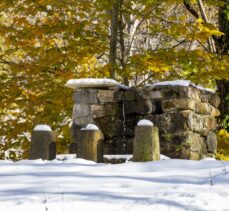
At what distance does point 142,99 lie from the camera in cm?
768

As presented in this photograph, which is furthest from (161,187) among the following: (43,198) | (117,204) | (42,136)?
(42,136)

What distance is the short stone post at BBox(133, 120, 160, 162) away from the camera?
577 centimetres

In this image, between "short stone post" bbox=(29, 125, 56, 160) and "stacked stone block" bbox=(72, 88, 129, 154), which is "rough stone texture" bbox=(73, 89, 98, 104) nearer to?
"stacked stone block" bbox=(72, 88, 129, 154)

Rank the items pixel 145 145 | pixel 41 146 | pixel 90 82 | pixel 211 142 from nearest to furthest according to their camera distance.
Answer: pixel 145 145 < pixel 41 146 < pixel 90 82 < pixel 211 142

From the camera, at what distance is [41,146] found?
613 centimetres

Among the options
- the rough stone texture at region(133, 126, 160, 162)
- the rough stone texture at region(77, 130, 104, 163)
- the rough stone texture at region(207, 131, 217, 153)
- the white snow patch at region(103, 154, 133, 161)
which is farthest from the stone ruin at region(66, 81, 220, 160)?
the rough stone texture at region(133, 126, 160, 162)

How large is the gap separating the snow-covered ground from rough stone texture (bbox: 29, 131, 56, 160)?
877 mm

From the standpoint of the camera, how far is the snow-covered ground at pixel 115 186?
3.24 metres

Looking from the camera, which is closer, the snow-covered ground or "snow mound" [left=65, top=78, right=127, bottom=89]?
the snow-covered ground

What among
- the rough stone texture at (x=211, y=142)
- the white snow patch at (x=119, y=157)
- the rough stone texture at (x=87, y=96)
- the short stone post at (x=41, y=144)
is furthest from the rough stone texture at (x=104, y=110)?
the rough stone texture at (x=211, y=142)

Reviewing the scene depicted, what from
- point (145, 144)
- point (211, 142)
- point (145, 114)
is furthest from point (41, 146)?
point (211, 142)

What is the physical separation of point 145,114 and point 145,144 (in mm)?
1828

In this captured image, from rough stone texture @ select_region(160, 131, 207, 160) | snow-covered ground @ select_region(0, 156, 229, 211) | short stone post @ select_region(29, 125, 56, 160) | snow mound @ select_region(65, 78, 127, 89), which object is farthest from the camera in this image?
snow mound @ select_region(65, 78, 127, 89)

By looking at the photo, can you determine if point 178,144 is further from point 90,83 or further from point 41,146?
point 41,146
